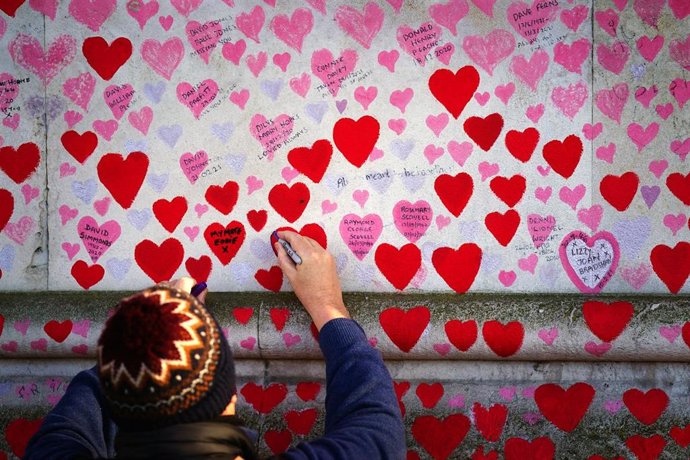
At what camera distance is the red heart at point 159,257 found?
7.07ft

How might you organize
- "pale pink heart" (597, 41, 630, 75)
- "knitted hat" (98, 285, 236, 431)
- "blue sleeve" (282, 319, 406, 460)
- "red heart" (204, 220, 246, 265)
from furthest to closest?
"red heart" (204, 220, 246, 265)
"pale pink heart" (597, 41, 630, 75)
"blue sleeve" (282, 319, 406, 460)
"knitted hat" (98, 285, 236, 431)

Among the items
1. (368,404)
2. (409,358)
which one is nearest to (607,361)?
(409,358)

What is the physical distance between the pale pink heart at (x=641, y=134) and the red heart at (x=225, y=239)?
1542 mm

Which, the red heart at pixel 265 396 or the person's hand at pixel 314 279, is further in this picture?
the red heart at pixel 265 396

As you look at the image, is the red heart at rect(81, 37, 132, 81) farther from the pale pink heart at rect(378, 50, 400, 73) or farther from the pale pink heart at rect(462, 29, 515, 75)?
the pale pink heart at rect(462, 29, 515, 75)

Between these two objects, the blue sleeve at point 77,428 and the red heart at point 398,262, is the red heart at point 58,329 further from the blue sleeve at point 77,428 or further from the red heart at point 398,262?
the red heart at point 398,262

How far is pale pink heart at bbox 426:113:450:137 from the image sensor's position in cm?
207

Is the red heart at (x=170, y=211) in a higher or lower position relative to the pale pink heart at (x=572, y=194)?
lower

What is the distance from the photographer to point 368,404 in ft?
4.72

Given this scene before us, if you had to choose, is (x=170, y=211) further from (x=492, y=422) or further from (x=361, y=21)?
(x=492, y=422)

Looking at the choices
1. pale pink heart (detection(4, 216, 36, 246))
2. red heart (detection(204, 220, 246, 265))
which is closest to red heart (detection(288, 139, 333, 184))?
red heart (detection(204, 220, 246, 265))

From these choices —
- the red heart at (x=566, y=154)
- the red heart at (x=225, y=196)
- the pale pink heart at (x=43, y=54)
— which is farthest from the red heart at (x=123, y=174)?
the red heart at (x=566, y=154)

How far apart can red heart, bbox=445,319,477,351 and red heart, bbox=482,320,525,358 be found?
40 millimetres

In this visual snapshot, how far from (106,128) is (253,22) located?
0.73m
